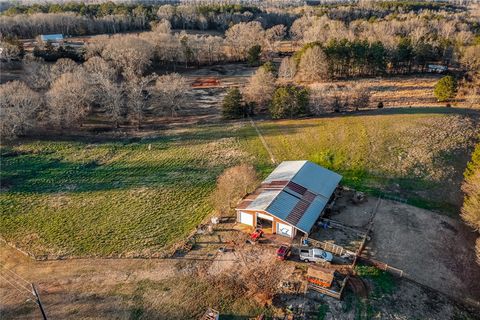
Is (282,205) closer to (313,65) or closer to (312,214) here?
(312,214)

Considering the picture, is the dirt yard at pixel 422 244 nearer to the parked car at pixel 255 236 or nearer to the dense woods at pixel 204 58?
the parked car at pixel 255 236

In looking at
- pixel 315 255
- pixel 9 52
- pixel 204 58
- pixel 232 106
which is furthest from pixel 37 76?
pixel 315 255

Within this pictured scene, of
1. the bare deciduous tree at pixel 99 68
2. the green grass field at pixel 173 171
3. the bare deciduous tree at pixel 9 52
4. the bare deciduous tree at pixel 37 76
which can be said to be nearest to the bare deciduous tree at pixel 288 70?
the green grass field at pixel 173 171

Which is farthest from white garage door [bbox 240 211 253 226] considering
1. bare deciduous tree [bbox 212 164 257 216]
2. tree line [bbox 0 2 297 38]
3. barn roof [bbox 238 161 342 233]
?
tree line [bbox 0 2 297 38]

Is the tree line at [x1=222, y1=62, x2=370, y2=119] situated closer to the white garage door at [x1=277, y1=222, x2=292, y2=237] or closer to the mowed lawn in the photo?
the mowed lawn

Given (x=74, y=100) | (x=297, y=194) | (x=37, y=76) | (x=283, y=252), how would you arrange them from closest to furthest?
1. (x=283, y=252)
2. (x=297, y=194)
3. (x=74, y=100)
4. (x=37, y=76)

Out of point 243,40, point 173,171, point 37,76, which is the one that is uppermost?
point 243,40

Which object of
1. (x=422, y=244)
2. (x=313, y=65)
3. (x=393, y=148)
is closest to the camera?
(x=422, y=244)
